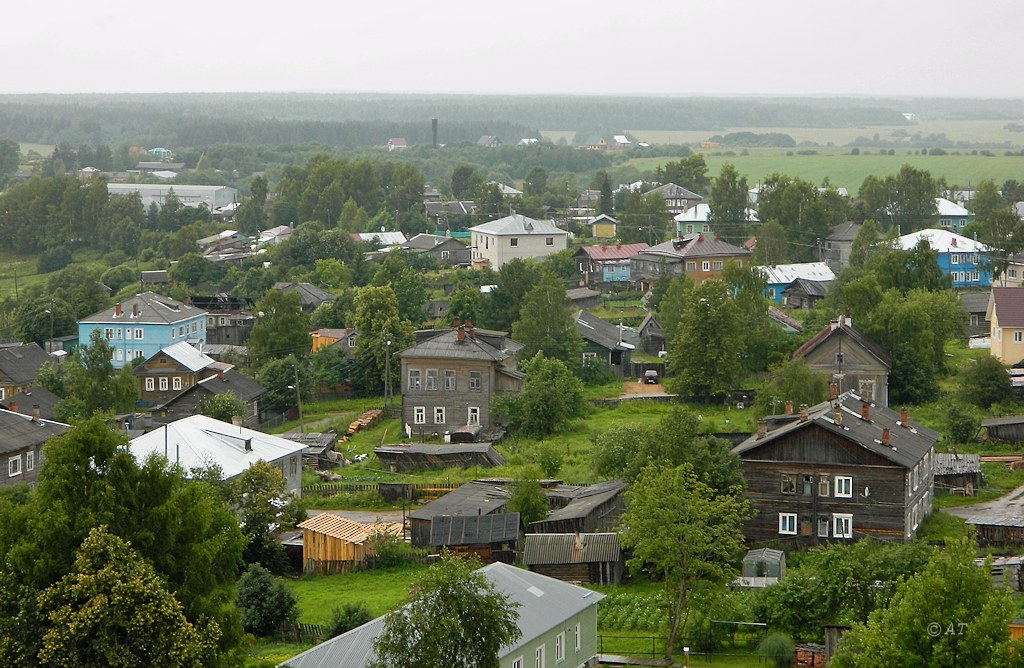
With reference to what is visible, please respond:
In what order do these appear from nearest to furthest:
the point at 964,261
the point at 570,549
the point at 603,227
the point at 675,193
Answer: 1. the point at 570,549
2. the point at 964,261
3. the point at 603,227
4. the point at 675,193

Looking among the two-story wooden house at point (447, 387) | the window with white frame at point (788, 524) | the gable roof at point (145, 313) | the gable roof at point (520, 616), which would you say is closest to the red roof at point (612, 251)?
the gable roof at point (145, 313)

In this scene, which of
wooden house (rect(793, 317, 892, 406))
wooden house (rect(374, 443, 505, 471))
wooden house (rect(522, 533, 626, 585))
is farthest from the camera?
wooden house (rect(793, 317, 892, 406))

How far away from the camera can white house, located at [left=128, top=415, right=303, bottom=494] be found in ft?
108

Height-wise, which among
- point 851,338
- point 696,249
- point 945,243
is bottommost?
point 851,338

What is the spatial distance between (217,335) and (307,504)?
80.6ft

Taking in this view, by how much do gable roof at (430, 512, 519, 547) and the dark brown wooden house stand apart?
4.76 m

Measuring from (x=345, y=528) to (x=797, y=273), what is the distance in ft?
121

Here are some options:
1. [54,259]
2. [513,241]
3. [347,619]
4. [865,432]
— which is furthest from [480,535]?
[54,259]

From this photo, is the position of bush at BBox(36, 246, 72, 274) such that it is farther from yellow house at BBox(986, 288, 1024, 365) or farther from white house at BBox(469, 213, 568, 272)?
yellow house at BBox(986, 288, 1024, 365)

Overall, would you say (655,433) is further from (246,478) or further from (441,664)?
(441,664)

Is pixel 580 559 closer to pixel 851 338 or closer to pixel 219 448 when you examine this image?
pixel 219 448

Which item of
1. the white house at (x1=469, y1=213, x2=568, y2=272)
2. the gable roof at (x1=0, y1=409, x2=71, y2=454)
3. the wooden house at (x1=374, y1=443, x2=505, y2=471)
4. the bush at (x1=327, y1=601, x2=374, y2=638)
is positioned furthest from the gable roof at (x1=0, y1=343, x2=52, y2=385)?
the bush at (x1=327, y1=601, x2=374, y2=638)

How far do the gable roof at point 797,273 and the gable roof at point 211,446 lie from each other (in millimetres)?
31470

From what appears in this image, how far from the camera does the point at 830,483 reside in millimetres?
29688
